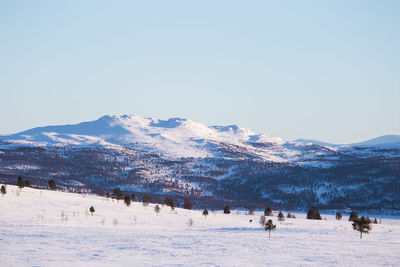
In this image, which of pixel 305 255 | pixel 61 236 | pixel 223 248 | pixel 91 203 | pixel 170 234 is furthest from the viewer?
pixel 91 203

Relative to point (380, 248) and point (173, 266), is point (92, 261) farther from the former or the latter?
point (380, 248)

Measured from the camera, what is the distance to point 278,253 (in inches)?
1542

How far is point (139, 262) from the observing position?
3362 centimetres

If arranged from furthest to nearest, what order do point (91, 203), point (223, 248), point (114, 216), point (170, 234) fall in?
point (91, 203)
point (114, 216)
point (170, 234)
point (223, 248)

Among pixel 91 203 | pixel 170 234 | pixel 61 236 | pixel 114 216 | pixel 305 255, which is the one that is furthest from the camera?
pixel 91 203

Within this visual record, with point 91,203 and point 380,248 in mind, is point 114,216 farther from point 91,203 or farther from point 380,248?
point 380,248

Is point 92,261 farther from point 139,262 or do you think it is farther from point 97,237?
point 97,237

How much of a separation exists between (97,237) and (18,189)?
4299cm

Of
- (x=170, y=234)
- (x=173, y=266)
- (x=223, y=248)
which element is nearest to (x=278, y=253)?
(x=223, y=248)

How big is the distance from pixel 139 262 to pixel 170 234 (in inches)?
690

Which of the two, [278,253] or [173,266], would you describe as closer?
[173,266]

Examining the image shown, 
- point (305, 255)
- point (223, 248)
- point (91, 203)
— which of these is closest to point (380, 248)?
point (305, 255)

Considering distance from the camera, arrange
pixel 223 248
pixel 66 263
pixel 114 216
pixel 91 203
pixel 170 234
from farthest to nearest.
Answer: pixel 91 203 → pixel 114 216 → pixel 170 234 → pixel 223 248 → pixel 66 263

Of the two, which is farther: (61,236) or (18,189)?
(18,189)
